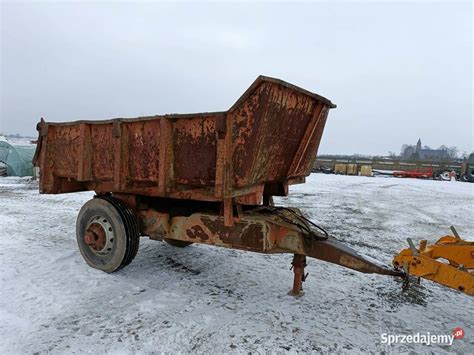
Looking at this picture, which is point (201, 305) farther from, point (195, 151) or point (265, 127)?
point (265, 127)

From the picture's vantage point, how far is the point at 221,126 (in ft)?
10.6

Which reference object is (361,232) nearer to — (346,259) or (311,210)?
(311,210)

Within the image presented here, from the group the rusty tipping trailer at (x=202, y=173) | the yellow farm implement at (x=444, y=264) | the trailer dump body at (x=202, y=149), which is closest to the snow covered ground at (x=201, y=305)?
the rusty tipping trailer at (x=202, y=173)

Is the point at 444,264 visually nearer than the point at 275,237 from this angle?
Yes

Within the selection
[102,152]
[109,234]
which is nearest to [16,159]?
[102,152]

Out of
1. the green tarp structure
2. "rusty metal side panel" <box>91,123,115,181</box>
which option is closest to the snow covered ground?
"rusty metal side panel" <box>91,123,115,181</box>

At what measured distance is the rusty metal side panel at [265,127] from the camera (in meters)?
3.18

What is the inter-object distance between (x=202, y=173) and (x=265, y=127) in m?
0.81

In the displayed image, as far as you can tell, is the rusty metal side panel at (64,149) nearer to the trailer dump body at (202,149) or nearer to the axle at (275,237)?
the trailer dump body at (202,149)

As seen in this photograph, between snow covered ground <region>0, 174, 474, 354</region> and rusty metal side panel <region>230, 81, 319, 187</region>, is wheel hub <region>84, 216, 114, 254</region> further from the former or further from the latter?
rusty metal side panel <region>230, 81, 319, 187</region>

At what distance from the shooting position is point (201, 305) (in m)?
3.63

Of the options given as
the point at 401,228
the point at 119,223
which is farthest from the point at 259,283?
the point at 401,228

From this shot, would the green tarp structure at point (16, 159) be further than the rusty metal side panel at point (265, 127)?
Yes

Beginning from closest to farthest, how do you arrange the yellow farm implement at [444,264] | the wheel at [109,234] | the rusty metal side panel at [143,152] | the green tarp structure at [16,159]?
1. the yellow farm implement at [444,264]
2. the rusty metal side panel at [143,152]
3. the wheel at [109,234]
4. the green tarp structure at [16,159]
